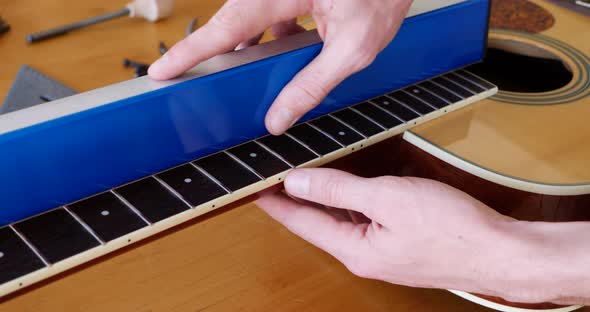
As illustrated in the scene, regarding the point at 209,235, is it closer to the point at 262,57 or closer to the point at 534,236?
the point at 262,57

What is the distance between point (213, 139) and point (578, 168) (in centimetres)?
39

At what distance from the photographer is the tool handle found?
0.85m

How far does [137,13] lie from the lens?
0.92m

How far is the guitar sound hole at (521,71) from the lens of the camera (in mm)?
880

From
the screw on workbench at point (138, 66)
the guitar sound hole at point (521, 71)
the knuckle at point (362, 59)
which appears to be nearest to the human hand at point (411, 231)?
the knuckle at point (362, 59)

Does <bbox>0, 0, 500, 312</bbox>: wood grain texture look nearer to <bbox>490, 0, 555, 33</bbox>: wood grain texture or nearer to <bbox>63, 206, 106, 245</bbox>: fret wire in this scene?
<bbox>63, 206, 106, 245</bbox>: fret wire

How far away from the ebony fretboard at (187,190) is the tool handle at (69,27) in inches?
18.2

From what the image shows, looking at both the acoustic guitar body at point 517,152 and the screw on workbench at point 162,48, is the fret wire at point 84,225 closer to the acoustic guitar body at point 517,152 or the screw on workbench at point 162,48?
the acoustic guitar body at point 517,152

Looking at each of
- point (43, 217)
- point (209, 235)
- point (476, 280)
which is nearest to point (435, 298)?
point (476, 280)

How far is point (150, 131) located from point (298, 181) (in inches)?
5.3

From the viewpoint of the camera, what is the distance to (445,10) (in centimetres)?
65

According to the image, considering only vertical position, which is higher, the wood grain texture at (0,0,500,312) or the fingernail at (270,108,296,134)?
the fingernail at (270,108,296,134)

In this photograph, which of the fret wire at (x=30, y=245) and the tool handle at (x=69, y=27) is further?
the tool handle at (x=69, y=27)

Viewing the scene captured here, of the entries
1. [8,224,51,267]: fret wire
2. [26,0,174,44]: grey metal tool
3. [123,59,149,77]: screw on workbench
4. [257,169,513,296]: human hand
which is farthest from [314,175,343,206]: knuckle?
[26,0,174,44]: grey metal tool
